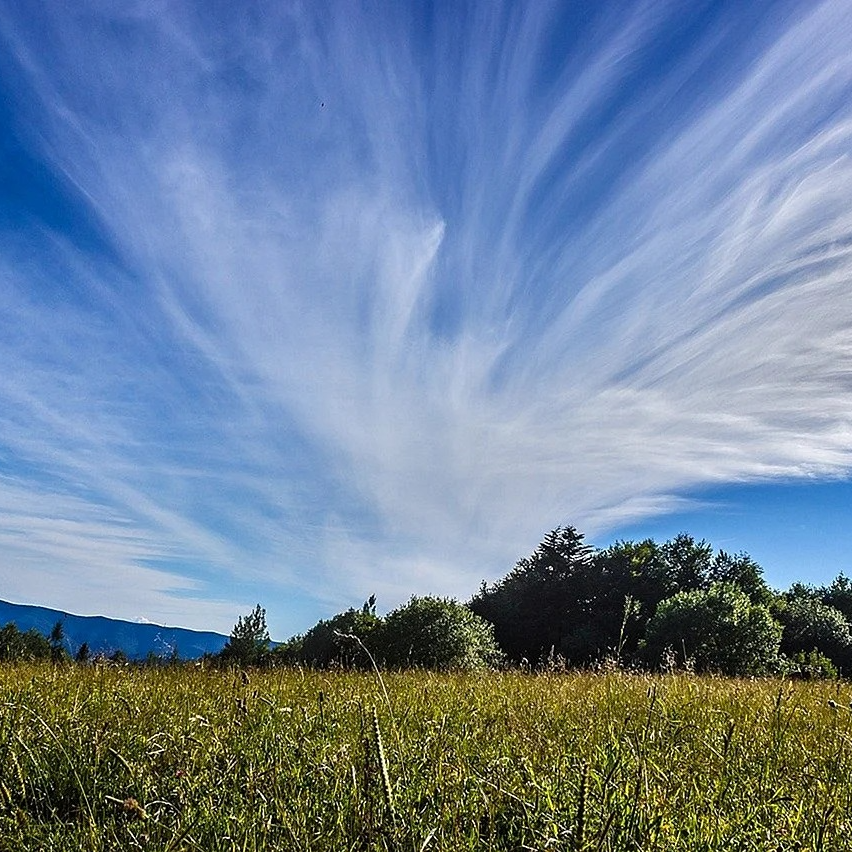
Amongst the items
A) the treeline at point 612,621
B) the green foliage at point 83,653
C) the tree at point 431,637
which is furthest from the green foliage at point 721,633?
the green foliage at point 83,653

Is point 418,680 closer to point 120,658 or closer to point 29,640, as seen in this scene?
point 120,658

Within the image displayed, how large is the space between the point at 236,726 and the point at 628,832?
273 centimetres

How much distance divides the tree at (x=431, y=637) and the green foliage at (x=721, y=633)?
264 inches

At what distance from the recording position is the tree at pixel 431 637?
14453 millimetres

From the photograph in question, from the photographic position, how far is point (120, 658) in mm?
9398

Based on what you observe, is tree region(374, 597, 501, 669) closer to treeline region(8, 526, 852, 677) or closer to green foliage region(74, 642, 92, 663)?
treeline region(8, 526, 852, 677)

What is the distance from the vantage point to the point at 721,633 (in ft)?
61.1

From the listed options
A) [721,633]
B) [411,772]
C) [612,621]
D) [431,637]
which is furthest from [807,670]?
[612,621]

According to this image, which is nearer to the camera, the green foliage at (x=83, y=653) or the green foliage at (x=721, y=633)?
the green foliage at (x=83, y=653)

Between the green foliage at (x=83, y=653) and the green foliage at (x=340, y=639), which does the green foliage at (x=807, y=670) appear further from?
the green foliage at (x=83, y=653)

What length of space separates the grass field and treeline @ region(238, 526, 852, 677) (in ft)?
20.1

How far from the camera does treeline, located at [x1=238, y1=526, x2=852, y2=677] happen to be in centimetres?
1492

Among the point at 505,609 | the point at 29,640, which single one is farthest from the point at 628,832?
the point at 505,609

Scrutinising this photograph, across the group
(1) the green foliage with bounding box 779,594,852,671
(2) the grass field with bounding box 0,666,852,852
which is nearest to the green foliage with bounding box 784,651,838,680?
(1) the green foliage with bounding box 779,594,852,671
